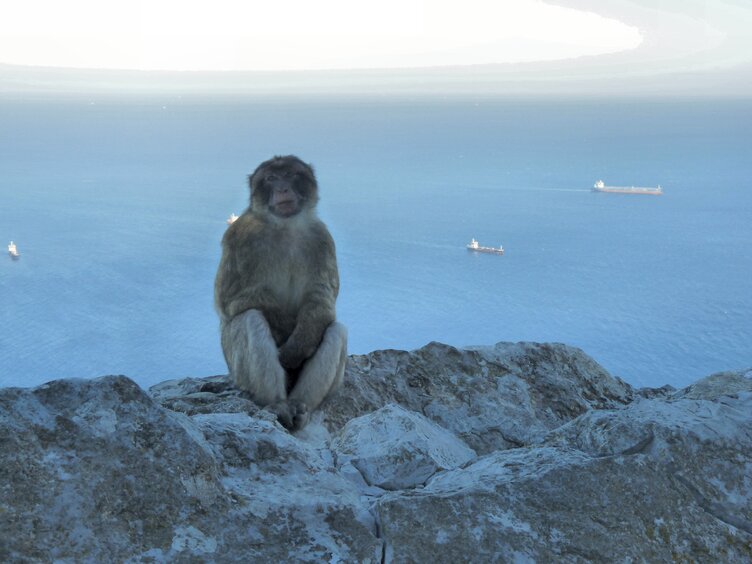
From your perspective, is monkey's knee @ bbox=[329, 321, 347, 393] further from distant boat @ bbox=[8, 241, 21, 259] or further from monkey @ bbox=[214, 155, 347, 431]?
distant boat @ bbox=[8, 241, 21, 259]

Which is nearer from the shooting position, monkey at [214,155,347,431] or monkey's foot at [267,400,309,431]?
monkey's foot at [267,400,309,431]

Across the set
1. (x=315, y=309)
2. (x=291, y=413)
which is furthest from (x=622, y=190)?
(x=291, y=413)

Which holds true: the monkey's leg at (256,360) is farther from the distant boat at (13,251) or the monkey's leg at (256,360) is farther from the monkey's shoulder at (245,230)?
the distant boat at (13,251)

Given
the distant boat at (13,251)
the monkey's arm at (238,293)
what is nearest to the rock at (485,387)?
the monkey's arm at (238,293)

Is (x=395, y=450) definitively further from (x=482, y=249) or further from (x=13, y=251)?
(x=13, y=251)

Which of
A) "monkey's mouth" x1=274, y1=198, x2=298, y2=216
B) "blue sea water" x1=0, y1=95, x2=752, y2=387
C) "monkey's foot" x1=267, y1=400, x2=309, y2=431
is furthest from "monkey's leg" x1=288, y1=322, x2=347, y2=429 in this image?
"blue sea water" x1=0, y1=95, x2=752, y2=387

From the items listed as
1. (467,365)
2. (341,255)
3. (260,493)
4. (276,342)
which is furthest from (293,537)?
(341,255)

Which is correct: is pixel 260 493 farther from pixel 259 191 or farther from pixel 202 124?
pixel 202 124
